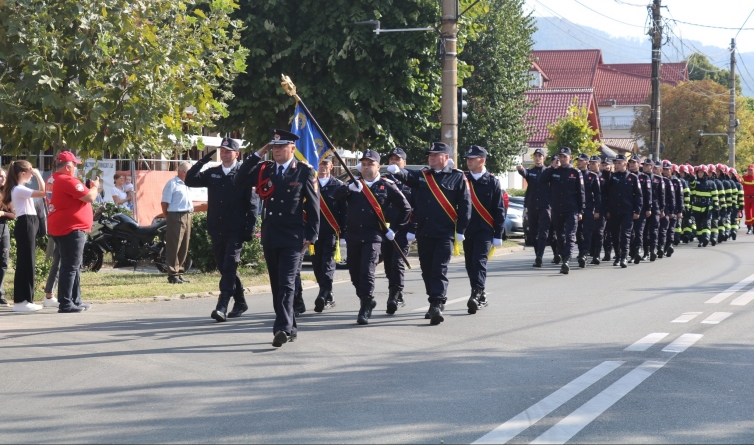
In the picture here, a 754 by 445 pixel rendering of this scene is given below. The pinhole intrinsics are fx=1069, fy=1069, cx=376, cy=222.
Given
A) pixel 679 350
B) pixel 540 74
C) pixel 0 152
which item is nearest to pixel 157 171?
pixel 0 152

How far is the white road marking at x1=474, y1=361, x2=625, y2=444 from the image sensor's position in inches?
237

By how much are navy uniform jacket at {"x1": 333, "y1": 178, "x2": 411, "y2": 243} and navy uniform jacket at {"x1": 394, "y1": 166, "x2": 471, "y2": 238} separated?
8.8 inches

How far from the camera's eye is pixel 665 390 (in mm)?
7359

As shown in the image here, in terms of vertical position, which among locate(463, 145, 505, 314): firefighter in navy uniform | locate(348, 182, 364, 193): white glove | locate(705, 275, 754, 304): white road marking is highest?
locate(348, 182, 364, 193): white glove

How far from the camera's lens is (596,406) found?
22.4ft

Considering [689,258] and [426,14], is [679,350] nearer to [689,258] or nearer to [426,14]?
[689,258]

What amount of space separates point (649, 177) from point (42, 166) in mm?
12562

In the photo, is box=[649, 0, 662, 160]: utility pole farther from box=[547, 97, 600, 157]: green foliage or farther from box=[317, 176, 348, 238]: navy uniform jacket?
box=[317, 176, 348, 238]: navy uniform jacket

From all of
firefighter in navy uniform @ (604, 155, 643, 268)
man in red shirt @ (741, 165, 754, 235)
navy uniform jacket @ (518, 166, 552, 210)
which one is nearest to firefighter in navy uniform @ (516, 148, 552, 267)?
navy uniform jacket @ (518, 166, 552, 210)

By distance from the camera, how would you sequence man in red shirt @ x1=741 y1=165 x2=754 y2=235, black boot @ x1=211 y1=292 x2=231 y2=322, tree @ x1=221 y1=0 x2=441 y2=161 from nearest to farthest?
black boot @ x1=211 y1=292 x2=231 y2=322, tree @ x1=221 y1=0 x2=441 y2=161, man in red shirt @ x1=741 y1=165 x2=754 y2=235

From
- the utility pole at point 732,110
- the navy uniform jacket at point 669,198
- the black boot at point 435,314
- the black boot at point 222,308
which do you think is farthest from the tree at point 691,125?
the black boot at point 222,308

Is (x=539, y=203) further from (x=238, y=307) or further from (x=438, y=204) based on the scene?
(x=238, y=307)

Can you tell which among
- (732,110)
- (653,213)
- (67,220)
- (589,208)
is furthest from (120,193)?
(732,110)

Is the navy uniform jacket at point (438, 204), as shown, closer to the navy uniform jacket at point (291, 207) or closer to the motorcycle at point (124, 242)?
the navy uniform jacket at point (291, 207)
